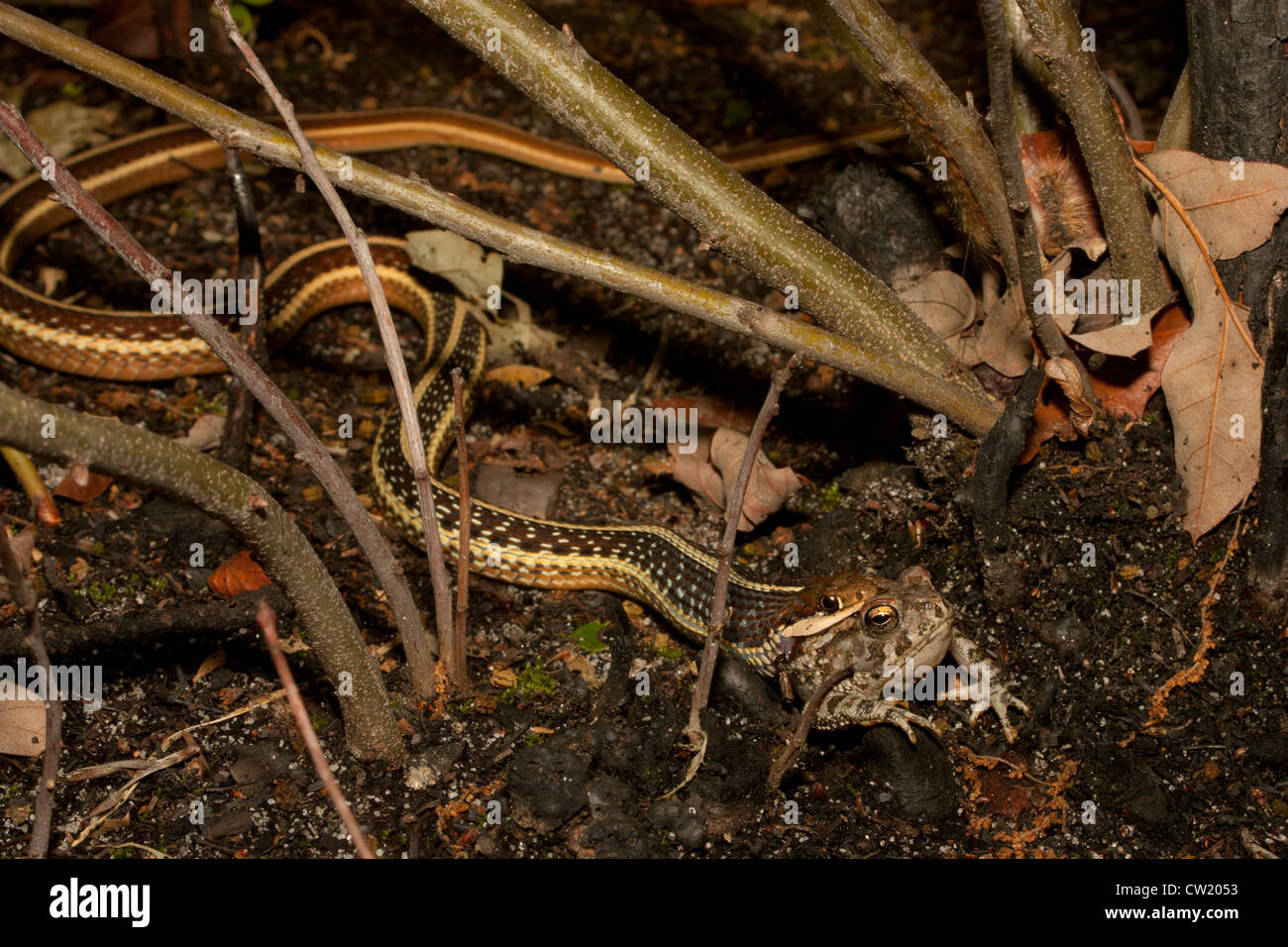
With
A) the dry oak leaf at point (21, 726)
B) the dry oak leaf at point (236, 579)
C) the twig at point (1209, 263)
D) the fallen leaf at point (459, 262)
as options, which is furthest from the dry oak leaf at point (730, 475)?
the dry oak leaf at point (21, 726)

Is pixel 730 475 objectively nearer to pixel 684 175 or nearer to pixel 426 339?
pixel 684 175

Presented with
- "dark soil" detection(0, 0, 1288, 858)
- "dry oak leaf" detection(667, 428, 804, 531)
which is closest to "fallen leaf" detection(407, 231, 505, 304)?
"dark soil" detection(0, 0, 1288, 858)

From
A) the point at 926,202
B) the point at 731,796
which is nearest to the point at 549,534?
the point at 731,796

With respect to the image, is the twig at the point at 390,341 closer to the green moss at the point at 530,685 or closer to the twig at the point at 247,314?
the green moss at the point at 530,685

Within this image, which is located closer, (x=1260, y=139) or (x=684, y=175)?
(x=684, y=175)

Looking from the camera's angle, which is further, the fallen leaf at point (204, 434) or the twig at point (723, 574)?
the fallen leaf at point (204, 434)

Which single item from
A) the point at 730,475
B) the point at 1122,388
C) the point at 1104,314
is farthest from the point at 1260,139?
the point at 730,475
